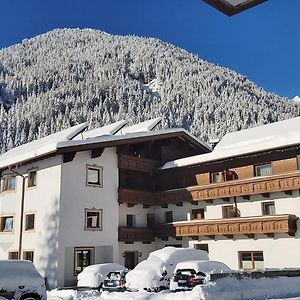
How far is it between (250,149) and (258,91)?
6388 inches

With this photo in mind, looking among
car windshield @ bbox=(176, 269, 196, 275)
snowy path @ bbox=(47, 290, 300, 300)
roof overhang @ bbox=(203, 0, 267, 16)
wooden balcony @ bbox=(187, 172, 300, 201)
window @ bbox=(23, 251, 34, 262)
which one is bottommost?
snowy path @ bbox=(47, 290, 300, 300)

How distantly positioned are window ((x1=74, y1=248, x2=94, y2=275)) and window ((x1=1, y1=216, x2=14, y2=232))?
215 inches

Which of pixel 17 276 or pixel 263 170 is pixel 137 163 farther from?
pixel 17 276

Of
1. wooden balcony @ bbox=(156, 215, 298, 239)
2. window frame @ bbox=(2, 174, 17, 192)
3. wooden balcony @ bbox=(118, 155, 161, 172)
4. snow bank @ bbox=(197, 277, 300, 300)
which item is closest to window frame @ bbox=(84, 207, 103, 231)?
wooden balcony @ bbox=(118, 155, 161, 172)

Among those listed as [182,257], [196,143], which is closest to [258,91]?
[196,143]

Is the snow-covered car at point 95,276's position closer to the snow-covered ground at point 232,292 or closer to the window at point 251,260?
the snow-covered ground at point 232,292

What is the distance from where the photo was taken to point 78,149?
26.5 meters

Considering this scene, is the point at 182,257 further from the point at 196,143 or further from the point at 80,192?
the point at 196,143

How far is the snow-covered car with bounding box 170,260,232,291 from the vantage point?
704 inches

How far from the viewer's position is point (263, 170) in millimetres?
26438

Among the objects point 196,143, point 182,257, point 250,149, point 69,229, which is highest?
point 196,143

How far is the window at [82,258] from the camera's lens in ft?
88.6

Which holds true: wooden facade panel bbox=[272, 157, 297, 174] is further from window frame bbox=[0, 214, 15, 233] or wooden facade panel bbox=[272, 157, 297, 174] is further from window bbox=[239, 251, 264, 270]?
window frame bbox=[0, 214, 15, 233]

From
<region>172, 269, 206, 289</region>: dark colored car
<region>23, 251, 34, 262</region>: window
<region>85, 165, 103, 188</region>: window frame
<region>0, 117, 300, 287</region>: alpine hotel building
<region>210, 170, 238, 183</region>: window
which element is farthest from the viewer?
<region>85, 165, 103, 188</region>: window frame
